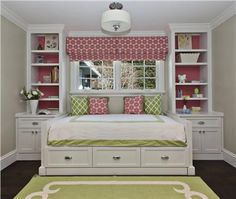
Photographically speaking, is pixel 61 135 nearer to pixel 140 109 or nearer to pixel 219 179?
pixel 140 109

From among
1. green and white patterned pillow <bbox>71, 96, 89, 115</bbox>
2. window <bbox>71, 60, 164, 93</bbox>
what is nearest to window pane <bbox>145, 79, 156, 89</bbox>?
window <bbox>71, 60, 164, 93</bbox>

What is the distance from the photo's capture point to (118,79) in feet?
15.6

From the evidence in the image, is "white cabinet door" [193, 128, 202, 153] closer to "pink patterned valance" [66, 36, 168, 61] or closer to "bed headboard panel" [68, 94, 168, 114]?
"bed headboard panel" [68, 94, 168, 114]

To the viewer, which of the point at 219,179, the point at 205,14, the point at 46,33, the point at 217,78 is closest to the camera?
the point at 219,179

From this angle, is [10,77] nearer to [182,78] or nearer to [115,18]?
[115,18]

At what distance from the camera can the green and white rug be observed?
2.41 metres

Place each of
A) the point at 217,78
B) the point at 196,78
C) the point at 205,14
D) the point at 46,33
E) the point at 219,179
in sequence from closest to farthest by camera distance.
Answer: the point at 219,179, the point at 205,14, the point at 217,78, the point at 46,33, the point at 196,78

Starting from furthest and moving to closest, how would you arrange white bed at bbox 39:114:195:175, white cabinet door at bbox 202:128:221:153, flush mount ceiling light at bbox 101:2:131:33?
white cabinet door at bbox 202:128:221:153, white bed at bbox 39:114:195:175, flush mount ceiling light at bbox 101:2:131:33

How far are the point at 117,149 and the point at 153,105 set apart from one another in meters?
1.52

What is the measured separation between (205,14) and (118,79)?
190 cm

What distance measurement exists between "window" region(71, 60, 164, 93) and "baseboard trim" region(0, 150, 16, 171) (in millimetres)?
1669

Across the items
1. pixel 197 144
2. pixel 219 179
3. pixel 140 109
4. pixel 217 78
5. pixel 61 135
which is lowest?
pixel 219 179

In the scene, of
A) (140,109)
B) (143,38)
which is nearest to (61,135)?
(140,109)

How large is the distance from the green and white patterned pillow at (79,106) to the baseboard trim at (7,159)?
120cm
